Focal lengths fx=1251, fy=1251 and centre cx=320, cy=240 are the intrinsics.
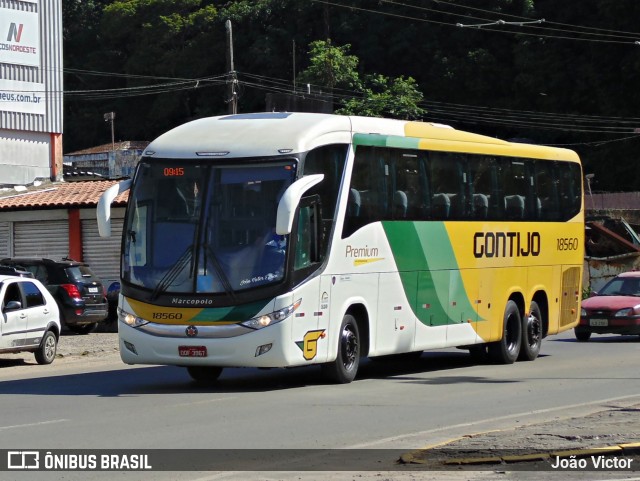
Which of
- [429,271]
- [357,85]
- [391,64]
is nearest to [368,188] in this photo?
[429,271]

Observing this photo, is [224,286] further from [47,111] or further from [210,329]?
[47,111]

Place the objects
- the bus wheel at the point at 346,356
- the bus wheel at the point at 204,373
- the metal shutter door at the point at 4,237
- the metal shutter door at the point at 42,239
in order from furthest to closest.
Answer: the metal shutter door at the point at 4,237, the metal shutter door at the point at 42,239, the bus wheel at the point at 204,373, the bus wheel at the point at 346,356

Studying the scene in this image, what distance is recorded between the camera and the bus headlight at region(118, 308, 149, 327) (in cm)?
1678

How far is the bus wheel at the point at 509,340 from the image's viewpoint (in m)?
22.1

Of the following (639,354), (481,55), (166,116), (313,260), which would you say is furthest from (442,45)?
(313,260)

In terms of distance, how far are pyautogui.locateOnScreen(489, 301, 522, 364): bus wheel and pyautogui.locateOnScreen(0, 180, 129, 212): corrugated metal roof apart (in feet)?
47.1

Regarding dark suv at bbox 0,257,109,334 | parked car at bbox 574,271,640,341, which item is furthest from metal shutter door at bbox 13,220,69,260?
parked car at bbox 574,271,640,341

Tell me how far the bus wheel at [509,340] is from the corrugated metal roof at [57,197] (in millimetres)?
14361

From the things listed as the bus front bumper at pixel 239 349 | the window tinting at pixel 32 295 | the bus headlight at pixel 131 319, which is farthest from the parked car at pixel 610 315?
the bus headlight at pixel 131 319

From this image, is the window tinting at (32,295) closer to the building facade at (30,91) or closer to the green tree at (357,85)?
the building facade at (30,91)

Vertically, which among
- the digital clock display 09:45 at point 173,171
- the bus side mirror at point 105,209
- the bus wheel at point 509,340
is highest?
the digital clock display 09:45 at point 173,171

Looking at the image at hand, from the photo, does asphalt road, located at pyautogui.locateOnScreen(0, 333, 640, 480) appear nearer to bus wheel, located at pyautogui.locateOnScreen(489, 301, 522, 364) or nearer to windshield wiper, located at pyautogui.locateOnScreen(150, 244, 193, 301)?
bus wheel, located at pyautogui.locateOnScreen(489, 301, 522, 364)

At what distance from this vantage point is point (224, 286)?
16359mm

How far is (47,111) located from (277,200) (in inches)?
1302
